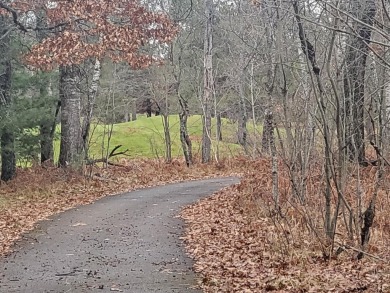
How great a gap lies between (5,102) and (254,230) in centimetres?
992

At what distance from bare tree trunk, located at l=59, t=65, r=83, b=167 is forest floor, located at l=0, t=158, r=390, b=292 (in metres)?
0.85

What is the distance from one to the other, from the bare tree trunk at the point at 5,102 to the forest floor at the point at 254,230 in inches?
32.1

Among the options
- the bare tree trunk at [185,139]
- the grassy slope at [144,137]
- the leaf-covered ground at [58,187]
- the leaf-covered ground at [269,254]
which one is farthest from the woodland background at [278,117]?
the grassy slope at [144,137]

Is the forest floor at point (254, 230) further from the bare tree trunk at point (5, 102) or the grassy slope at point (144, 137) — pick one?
the grassy slope at point (144, 137)

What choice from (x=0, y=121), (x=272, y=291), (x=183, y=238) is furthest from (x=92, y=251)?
(x=0, y=121)

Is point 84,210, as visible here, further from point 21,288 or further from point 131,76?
point 131,76

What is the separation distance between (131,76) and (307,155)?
27.7 m

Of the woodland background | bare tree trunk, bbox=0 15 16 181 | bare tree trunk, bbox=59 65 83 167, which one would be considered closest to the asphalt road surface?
the woodland background

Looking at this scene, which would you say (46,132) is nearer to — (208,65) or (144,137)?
(208,65)

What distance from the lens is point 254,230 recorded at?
11.3 metres

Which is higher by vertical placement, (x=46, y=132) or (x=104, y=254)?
(x=46, y=132)

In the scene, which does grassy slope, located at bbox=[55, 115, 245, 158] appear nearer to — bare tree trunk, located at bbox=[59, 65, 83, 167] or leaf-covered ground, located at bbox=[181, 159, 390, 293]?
bare tree trunk, located at bbox=[59, 65, 83, 167]

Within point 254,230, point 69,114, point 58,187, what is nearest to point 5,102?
point 69,114

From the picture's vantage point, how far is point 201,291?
7402 mm
